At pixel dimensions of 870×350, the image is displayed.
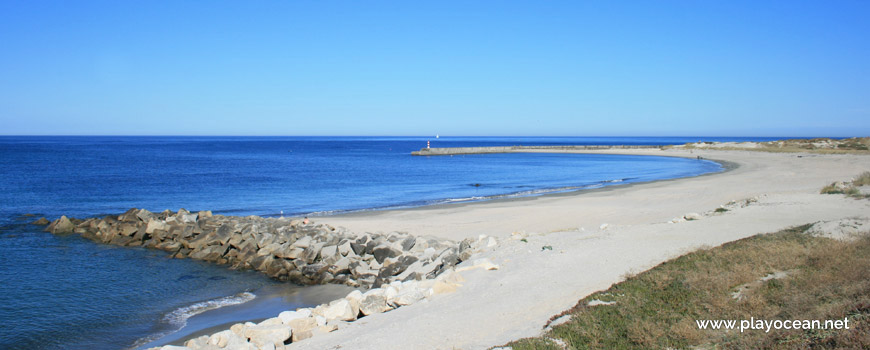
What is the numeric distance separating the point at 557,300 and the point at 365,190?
3239 cm

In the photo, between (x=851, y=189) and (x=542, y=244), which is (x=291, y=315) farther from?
(x=851, y=189)

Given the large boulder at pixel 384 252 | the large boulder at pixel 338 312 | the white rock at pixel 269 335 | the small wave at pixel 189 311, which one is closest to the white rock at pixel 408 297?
the large boulder at pixel 338 312

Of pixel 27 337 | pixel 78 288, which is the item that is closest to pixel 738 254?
pixel 27 337

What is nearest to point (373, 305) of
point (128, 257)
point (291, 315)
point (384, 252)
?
point (291, 315)

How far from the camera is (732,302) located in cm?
812

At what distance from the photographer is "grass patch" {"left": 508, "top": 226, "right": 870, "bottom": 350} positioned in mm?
6531

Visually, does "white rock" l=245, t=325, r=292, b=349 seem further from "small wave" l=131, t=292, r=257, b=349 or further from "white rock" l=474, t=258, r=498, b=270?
"white rock" l=474, t=258, r=498, b=270

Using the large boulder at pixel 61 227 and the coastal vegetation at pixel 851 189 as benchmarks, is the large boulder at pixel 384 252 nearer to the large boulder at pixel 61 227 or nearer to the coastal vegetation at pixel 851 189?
the large boulder at pixel 61 227

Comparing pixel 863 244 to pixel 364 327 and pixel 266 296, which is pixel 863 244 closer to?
pixel 364 327

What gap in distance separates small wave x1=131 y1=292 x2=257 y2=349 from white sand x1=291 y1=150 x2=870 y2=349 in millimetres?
5114

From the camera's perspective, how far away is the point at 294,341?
9.47 meters

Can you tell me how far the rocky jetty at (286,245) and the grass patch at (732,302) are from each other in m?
5.70

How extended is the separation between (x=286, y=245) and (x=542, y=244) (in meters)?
9.28

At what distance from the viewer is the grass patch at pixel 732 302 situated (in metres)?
6.53
